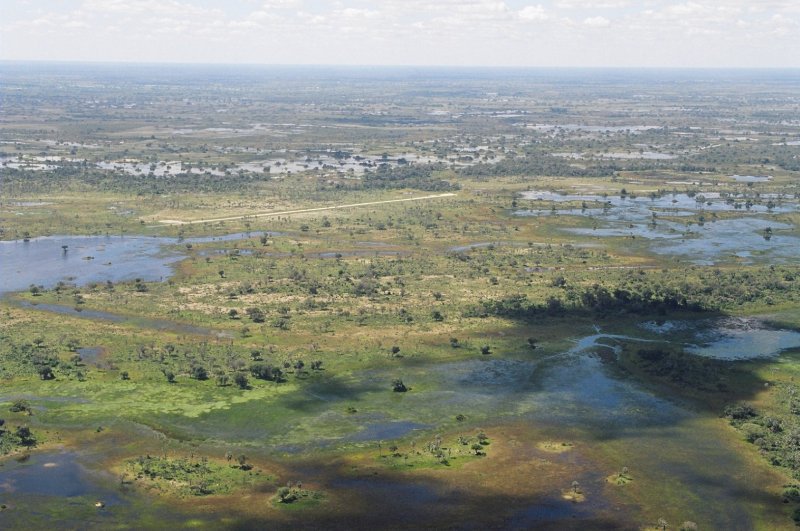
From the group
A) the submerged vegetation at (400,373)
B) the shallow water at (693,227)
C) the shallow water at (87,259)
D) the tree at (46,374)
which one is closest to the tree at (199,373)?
the submerged vegetation at (400,373)

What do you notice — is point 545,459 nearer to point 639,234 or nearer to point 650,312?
point 650,312

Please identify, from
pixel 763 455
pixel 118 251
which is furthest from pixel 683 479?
pixel 118 251

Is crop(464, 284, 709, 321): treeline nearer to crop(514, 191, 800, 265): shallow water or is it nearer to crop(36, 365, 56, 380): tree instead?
crop(514, 191, 800, 265): shallow water

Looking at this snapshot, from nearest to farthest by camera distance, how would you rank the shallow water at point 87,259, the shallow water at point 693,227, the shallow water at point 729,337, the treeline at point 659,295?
the shallow water at point 729,337 < the treeline at point 659,295 < the shallow water at point 87,259 < the shallow water at point 693,227

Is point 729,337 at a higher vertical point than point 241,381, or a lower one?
lower

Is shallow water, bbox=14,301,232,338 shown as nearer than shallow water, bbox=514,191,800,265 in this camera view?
Yes

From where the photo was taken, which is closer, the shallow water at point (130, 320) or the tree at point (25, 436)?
the tree at point (25, 436)

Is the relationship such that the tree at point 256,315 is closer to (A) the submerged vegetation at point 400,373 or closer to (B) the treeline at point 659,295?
(A) the submerged vegetation at point 400,373

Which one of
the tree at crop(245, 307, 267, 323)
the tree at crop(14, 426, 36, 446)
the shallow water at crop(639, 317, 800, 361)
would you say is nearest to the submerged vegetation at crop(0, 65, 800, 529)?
the tree at crop(14, 426, 36, 446)

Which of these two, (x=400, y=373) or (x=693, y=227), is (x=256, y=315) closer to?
(x=400, y=373)

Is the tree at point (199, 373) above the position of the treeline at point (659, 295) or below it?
below

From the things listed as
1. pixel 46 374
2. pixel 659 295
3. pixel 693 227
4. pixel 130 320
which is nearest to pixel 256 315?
pixel 130 320
